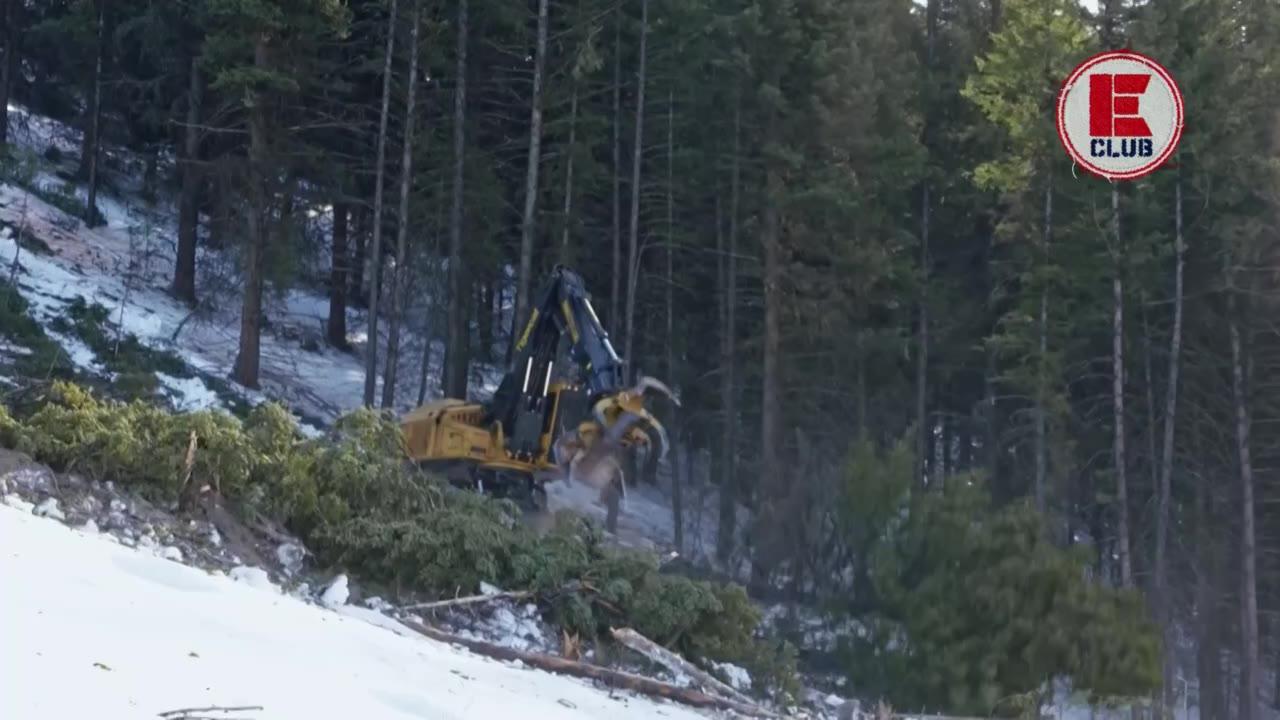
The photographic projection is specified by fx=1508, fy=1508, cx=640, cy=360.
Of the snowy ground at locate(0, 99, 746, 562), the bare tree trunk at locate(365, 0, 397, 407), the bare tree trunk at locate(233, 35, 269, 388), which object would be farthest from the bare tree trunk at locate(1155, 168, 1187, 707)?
the bare tree trunk at locate(233, 35, 269, 388)

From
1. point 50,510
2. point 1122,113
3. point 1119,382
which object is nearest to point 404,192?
point 1122,113

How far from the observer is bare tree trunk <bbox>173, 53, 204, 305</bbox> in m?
30.2

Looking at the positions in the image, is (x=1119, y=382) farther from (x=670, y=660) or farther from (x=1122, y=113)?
(x=670, y=660)

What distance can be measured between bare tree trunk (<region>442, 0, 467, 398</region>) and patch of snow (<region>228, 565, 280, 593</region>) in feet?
57.6

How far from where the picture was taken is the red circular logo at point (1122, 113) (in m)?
22.8

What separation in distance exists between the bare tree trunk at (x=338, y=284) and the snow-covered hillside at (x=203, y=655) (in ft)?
70.3

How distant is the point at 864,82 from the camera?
29.4 m

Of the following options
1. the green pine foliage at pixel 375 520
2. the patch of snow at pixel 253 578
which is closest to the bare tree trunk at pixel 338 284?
the green pine foliage at pixel 375 520

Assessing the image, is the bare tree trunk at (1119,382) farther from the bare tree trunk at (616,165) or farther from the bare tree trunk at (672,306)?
the bare tree trunk at (616,165)

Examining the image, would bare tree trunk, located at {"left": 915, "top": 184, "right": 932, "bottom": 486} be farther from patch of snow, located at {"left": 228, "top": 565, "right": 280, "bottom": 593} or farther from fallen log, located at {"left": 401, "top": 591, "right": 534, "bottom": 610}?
patch of snow, located at {"left": 228, "top": 565, "right": 280, "bottom": 593}

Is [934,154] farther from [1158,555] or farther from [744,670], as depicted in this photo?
[744,670]

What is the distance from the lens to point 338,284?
33.2m

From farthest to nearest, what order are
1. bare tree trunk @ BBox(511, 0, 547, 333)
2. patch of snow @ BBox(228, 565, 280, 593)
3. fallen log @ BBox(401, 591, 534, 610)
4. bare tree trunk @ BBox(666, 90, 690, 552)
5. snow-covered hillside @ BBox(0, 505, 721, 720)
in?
bare tree trunk @ BBox(666, 90, 690, 552)
bare tree trunk @ BBox(511, 0, 547, 333)
fallen log @ BBox(401, 591, 534, 610)
patch of snow @ BBox(228, 565, 280, 593)
snow-covered hillside @ BBox(0, 505, 721, 720)

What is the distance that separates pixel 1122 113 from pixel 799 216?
28.5ft
